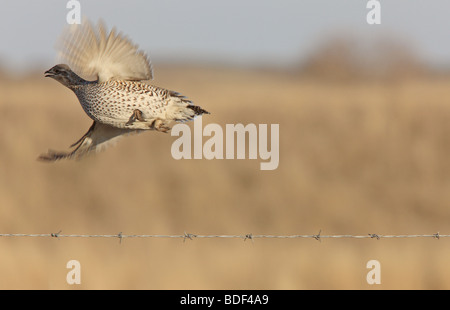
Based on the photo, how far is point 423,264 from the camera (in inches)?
379

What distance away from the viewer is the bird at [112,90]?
12.2 feet

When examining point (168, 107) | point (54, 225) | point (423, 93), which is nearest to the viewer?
point (168, 107)

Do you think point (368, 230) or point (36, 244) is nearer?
point (36, 244)

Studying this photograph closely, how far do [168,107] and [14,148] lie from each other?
10.3m

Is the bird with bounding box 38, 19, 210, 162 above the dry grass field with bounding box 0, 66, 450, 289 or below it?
below

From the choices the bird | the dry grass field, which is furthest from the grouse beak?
the dry grass field

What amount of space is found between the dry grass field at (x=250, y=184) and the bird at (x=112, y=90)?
6408mm

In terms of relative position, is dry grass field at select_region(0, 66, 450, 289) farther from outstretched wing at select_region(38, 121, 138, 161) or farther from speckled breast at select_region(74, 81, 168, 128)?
speckled breast at select_region(74, 81, 168, 128)

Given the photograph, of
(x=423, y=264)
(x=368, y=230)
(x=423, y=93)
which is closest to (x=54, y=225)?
(x=368, y=230)

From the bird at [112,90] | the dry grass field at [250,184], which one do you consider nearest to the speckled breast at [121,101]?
the bird at [112,90]

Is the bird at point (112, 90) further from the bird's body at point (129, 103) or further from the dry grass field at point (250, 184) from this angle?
the dry grass field at point (250, 184)

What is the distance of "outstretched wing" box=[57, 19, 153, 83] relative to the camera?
3904mm

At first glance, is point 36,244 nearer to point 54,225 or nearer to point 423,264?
point 54,225

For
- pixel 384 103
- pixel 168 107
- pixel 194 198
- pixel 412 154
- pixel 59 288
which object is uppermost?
pixel 384 103
